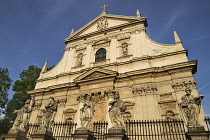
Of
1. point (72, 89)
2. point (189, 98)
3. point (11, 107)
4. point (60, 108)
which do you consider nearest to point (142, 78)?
point (189, 98)

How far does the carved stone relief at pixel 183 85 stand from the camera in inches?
428

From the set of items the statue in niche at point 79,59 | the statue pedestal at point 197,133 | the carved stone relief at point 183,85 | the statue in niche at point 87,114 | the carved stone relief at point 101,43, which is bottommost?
the statue pedestal at point 197,133

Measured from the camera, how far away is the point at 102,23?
18609mm

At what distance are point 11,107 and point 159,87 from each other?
1984cm

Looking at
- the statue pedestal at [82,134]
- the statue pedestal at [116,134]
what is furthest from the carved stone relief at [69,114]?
the statue pedestal at [116,134]

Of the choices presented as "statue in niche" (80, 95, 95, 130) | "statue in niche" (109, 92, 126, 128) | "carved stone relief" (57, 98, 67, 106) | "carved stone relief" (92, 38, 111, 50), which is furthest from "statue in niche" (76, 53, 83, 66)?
"statue in niche" (109, 92, 126, 128)

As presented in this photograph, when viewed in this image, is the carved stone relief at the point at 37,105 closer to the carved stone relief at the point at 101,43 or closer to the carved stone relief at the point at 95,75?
the carved stone relief at the point at 95,75

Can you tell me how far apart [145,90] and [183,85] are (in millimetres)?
2634

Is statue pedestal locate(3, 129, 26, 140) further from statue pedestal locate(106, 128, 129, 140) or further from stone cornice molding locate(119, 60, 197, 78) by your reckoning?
stone cornice molding locate(119, 60, 197, 78)

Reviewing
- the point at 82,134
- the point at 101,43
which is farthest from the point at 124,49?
the point at 82,134

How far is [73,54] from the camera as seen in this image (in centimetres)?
1797

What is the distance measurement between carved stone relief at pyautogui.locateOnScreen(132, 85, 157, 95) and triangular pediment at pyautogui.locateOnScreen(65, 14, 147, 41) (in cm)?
762

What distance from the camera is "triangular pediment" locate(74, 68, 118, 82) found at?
13383mm

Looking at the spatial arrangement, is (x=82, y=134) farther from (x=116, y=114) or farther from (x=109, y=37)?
(x=109, y=37)
